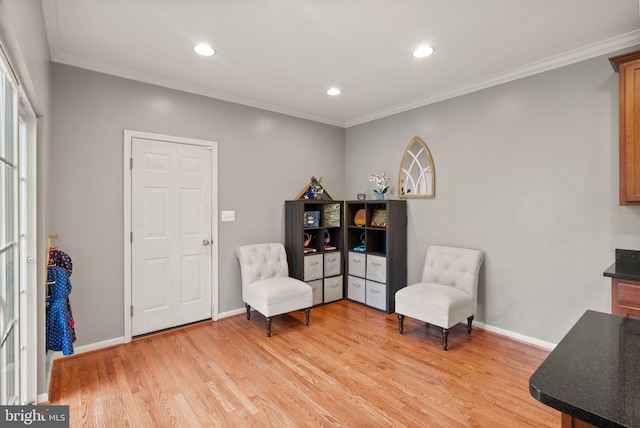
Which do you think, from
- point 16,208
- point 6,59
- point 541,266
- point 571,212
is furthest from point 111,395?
point 571,212

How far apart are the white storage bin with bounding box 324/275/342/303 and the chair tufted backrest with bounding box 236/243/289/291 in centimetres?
65

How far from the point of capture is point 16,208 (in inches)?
65.9

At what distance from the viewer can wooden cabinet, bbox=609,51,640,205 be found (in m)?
2.23

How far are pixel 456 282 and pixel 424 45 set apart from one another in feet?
7.41

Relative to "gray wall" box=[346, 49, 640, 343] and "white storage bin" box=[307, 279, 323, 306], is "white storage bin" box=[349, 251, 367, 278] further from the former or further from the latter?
"gray wall" box=[346, 49, 640, 343]

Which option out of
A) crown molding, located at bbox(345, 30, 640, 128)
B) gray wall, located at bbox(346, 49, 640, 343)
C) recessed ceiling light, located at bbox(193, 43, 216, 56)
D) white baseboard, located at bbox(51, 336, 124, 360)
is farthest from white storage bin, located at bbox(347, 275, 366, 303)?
recessed ceiling light, located at bbox(193, 43, 216, 56)

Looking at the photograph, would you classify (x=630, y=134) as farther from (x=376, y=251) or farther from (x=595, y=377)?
(x=376, y=251)

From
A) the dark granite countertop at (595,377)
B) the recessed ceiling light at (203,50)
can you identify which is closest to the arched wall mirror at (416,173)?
the recessed ceiling light at (203,50)

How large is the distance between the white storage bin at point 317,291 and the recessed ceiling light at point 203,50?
276 centimetres

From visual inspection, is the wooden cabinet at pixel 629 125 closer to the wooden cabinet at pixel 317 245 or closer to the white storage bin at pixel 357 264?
the white storage bin at pixel 357 264

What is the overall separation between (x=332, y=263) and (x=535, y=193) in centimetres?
242

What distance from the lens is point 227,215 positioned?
366cm

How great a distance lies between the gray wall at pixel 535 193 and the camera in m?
2.60

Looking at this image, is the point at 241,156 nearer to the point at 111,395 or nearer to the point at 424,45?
the point at 424,45
